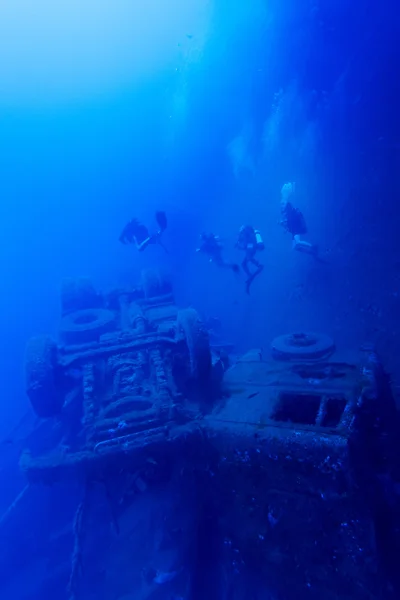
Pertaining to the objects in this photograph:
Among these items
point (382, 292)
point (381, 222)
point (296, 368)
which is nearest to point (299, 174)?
point (381, 222)

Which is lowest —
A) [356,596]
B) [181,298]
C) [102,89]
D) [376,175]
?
[181,298]

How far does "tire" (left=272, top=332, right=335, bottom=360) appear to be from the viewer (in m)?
6.55

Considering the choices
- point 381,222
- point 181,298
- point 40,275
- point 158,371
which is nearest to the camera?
point 158,371

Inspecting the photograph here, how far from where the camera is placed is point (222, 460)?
14.0 ft

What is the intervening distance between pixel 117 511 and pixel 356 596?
287cm

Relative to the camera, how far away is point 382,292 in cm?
1002

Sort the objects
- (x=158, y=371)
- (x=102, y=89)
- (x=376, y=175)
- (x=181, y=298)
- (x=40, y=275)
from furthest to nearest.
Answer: (x=102, y=89)
(x=40, y=275)
(x=181, y=298)
(x=376, y=175)
(x=158, y=371)

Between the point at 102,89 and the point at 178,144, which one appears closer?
the point at 178,144

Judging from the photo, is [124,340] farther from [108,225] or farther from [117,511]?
[108,225]

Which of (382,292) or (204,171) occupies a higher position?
(204,171)

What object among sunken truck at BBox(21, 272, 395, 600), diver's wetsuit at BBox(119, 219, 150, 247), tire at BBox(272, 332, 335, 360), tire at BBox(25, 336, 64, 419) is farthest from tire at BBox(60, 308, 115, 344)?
tire at BBox(272, 332, 335, 360)

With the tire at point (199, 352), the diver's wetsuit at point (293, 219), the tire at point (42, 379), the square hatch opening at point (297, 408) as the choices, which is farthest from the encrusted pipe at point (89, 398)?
the diver's wetsuit at point (293, 219)

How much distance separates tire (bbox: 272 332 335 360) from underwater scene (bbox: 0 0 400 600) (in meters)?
0.05

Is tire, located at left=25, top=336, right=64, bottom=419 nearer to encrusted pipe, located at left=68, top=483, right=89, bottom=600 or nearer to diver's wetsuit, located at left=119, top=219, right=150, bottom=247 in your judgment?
encrusted pipe, located at left=68, top=483, right=89, bottom=600
